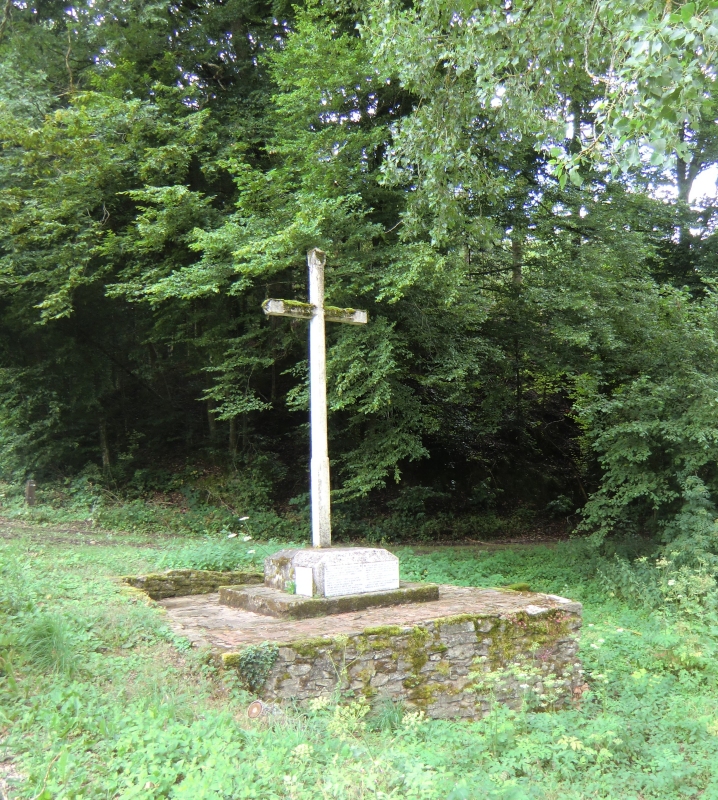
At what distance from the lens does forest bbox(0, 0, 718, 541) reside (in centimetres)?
880

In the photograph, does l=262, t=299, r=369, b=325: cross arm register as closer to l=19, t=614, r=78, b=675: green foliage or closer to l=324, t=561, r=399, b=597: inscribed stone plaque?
l=324, t=561, r=399, b=597: inscribed stone plaque

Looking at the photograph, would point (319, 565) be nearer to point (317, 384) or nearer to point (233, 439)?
point (317, 384)

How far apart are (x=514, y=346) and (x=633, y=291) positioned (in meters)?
2.52

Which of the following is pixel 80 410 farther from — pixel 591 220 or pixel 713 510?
pixel 713 510

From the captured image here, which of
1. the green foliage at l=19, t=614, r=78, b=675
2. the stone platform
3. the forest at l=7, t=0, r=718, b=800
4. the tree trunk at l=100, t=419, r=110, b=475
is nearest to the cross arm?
the forest at l=7, t=0, r=718, b=800

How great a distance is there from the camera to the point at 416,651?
548cm

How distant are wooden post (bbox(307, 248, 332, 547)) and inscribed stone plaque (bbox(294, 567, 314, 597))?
0.50 metres

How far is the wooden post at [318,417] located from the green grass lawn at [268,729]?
75.0 inches

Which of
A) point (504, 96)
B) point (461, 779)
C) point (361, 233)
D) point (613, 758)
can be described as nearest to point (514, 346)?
point (361, 233)

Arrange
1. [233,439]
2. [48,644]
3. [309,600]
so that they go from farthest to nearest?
[233,439] → [309,600] → [48,644]

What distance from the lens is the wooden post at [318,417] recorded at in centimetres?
684

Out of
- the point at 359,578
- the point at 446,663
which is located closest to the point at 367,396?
the point at 359,578

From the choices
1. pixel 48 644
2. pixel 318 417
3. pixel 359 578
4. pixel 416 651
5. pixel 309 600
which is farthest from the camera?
pixel 318 417

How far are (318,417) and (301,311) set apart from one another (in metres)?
1.19
